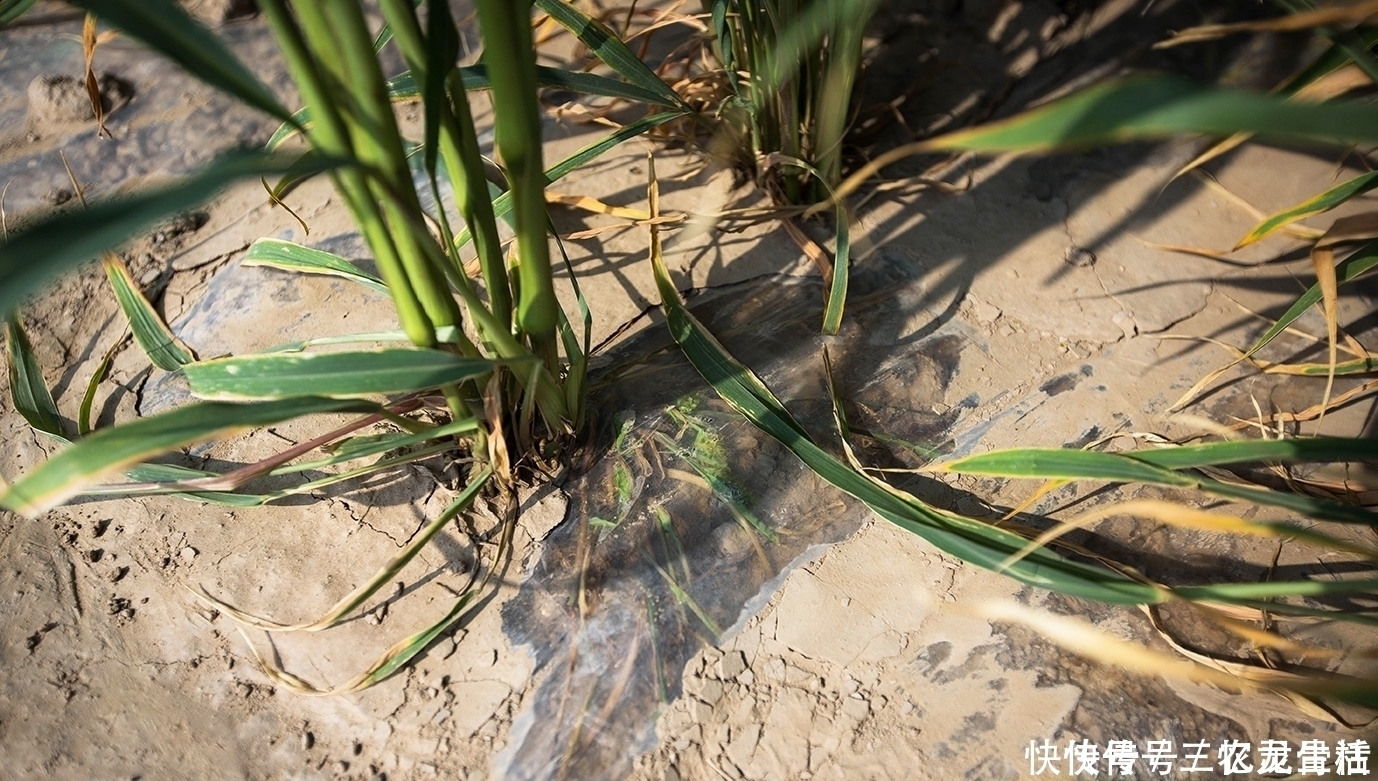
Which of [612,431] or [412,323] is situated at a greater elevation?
[412,323]

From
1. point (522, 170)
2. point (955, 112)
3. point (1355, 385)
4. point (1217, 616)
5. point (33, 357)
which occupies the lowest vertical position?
point (1355, 385)

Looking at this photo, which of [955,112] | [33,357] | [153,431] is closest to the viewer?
[153,431]

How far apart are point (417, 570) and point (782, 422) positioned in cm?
41

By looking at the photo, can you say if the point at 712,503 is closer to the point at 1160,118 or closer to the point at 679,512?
the point at 679,512

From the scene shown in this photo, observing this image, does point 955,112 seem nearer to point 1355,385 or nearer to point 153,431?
point 1355,385

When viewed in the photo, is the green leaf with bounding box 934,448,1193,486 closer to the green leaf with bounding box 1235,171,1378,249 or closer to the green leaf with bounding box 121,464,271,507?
the green leaf with bounding box 1235,171,1378,249

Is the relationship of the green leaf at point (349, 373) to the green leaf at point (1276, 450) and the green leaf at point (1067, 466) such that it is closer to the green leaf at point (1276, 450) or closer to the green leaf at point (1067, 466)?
the green leaf at point (1067, 466)

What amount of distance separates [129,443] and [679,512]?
1.64 feet

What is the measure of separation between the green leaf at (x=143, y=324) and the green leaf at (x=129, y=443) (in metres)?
0.41

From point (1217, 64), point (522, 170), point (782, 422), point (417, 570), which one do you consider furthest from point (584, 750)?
point (1217, 64)

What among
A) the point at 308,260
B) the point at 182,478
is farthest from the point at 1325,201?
the point at 182,478

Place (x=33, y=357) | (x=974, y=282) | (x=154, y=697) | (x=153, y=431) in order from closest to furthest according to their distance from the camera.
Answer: (x=153, y=431)
(x=154, y=697)
(x=33, y=357)
(x=974, y=282)

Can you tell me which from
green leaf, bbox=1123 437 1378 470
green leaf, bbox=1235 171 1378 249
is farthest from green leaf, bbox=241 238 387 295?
green leaf, bbox=1235 171 1378 249

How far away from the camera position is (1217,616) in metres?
0.75
